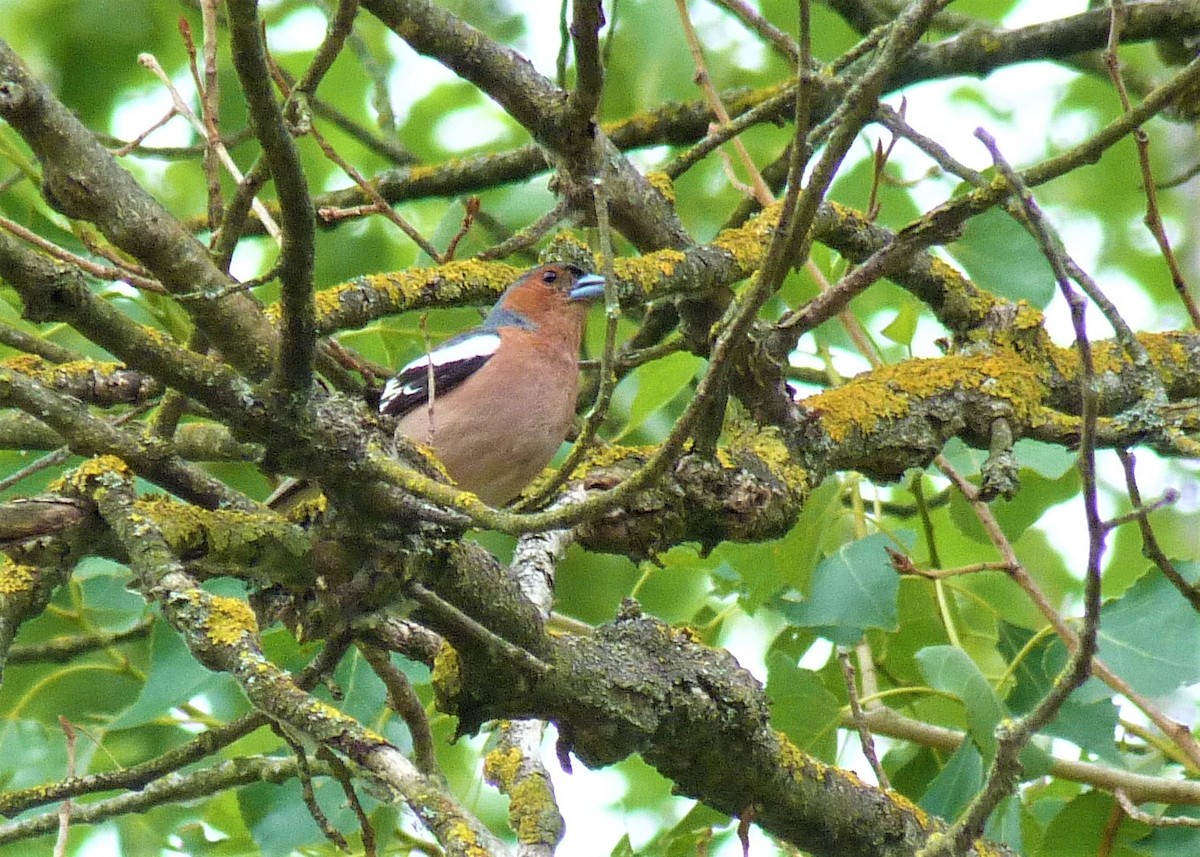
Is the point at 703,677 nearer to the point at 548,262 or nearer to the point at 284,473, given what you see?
the point at 284,473

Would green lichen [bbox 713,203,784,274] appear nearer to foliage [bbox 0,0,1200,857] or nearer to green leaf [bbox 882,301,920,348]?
foliage [bbox 0,0,1200,857]

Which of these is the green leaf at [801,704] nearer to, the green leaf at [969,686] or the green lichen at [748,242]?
the green leaf at [969,686]

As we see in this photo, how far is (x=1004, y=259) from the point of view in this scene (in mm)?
5355

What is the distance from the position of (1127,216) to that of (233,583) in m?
8.33

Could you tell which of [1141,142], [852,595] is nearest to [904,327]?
[852,595]

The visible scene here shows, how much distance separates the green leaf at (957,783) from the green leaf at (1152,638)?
0.56 m

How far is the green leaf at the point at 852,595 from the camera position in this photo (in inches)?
187

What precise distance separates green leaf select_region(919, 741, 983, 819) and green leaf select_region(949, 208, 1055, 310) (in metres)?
1.73

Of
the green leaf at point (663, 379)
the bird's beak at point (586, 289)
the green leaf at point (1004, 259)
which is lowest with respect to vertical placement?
the green leaf at point (663, 379)

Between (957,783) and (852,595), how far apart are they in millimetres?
702

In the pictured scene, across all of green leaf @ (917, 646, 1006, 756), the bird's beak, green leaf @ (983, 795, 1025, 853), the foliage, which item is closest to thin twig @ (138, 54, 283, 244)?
the foliage

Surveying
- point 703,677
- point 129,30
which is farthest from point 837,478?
point 129,30

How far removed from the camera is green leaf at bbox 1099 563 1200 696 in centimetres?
463

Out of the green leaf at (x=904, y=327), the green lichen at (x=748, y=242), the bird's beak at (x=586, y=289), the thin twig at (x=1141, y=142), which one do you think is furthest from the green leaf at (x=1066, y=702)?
the bird's beak at (x=586, y=289)
